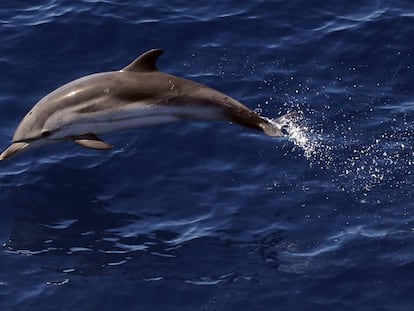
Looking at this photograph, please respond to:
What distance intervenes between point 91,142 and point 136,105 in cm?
102

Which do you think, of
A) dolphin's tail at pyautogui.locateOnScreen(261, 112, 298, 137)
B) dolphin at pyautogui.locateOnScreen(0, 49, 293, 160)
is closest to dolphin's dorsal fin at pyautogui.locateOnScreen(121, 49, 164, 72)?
dolphin at pyautogui.locateOnScreen(0, 49, 293, 160)

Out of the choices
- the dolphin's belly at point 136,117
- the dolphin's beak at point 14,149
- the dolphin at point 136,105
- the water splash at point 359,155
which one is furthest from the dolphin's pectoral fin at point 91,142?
the water splash at point 359,155

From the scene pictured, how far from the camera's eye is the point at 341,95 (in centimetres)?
2433

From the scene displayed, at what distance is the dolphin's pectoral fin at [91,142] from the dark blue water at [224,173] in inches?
68.5

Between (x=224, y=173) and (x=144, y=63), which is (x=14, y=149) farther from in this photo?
(x=224, y=173)

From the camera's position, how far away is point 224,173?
22.5m

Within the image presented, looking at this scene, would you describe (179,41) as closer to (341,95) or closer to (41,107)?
(341,95)

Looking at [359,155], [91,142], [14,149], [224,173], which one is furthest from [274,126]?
[14,149]

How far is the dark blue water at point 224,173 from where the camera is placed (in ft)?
65.3

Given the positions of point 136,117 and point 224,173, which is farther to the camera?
point 224,173

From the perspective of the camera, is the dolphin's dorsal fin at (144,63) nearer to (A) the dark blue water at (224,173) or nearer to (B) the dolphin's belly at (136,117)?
(B) the dolphin's belly at (136,117)

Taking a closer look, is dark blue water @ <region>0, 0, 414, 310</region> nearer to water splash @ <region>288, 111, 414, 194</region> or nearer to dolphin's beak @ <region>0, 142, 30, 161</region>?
water splash @ <region>288, 111, 414, 194</region>

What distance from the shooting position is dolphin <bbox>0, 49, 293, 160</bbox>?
20375 mm

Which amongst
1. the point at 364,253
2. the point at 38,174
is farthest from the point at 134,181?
the point at 364,253
